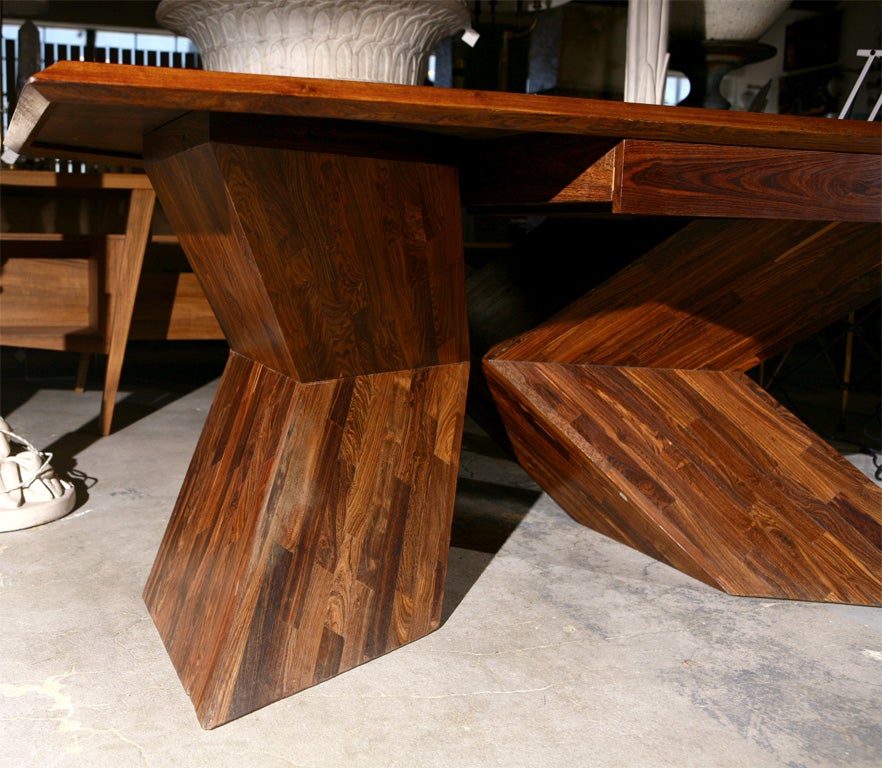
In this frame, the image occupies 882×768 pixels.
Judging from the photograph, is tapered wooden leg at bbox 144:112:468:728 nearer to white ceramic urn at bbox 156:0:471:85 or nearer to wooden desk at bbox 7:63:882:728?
wooden desk at bbox 7:63:882:728

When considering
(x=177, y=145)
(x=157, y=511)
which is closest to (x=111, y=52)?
(x=157, y=511)

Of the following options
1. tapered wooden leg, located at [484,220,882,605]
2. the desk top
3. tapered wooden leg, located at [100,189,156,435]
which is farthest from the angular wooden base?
tapered wooden leg, located at [100,189,156,435]

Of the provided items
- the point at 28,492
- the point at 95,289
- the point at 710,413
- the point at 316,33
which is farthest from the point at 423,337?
the point at 95,289

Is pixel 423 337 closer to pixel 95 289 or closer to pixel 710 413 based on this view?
pixel 710 413

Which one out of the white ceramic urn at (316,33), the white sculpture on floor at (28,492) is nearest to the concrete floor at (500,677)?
the white sculpture on floor at (28,492)

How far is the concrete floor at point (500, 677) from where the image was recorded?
3.73 ft

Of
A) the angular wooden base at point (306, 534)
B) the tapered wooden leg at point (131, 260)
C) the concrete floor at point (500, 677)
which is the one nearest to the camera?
the concrete floor at point (500, 677)

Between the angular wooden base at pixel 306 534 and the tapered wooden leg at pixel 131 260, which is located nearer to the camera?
the angular wooden base at pixel 306 534

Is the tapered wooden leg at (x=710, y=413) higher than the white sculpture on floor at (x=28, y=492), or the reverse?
the tapered wooden leg at (x=710, y=413)

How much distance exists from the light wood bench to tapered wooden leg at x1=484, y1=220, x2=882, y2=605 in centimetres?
134

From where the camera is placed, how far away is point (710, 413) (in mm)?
1738

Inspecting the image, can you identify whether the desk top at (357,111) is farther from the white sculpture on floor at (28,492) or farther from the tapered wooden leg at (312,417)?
the white sculpture on floor at (28,492)

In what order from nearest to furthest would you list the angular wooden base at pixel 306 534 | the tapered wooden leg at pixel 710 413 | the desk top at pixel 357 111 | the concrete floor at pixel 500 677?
the desk top at pixel 357 111 → the concrete floor at pixel 500 677 → the angular wooden base at pixel 306 534 → the tapered wooden leg at pixel 710 413

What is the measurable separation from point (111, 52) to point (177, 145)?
5.49 metres
